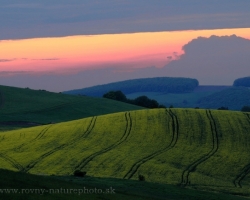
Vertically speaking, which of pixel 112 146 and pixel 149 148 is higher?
pixel 112 146

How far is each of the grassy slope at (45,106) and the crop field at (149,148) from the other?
3509cm

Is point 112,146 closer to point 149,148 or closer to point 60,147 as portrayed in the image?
point 149,148

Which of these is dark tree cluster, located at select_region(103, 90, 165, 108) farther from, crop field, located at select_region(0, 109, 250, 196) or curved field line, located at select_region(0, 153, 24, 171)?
curved field line, located at select_region(0, 153, 24, 171)

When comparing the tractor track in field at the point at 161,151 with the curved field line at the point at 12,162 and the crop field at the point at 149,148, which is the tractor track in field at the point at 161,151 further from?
the curved field line at the point at 12,162

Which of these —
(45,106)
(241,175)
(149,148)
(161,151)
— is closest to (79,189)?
(241,175)

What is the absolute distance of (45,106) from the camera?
404ft

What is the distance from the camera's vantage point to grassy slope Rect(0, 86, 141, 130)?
11142 centimetres

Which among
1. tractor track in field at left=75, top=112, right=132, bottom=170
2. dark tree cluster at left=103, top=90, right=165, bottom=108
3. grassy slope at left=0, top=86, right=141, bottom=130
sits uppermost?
dark tree cluster at left=103, top=90, right=165, bottom=108

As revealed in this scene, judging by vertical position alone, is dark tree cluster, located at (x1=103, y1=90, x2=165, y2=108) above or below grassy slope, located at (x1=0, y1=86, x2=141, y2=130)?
above

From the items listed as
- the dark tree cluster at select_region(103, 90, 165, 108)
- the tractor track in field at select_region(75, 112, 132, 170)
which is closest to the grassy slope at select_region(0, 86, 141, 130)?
the dark tree cluster at select_region(103, 90, 165, 108)

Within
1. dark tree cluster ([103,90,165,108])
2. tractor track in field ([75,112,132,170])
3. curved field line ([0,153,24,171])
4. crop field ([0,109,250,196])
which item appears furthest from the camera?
dark tree cluster ([103,90,165,108])

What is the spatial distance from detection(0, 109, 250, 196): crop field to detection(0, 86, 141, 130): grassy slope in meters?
35.1

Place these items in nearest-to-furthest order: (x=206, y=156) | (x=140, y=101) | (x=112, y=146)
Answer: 1. (x=206, y=156)
2. (x=112, y=146)
3. (x=140, y=101)

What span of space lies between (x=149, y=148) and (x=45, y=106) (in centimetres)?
6508
